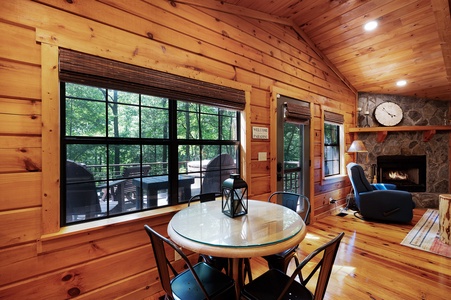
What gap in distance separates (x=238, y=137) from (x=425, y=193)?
451 centimetres

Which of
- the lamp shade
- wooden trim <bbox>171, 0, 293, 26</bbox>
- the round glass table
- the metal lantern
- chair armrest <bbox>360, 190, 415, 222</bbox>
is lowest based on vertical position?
chair armrest <bbox>360, 190, 415, 222</bbox>

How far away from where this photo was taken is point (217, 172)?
7.95 ft

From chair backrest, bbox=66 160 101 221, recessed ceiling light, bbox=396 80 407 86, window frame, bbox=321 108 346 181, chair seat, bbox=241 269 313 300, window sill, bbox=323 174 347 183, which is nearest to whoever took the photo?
chair seat, bbox=241 269 313 300

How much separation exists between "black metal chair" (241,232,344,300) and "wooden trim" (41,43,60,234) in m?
1.34

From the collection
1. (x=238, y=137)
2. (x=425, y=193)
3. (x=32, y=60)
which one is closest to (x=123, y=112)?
(x=32, y=60)

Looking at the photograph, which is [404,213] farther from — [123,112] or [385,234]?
[123,112]

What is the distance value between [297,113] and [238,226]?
89.2 inches

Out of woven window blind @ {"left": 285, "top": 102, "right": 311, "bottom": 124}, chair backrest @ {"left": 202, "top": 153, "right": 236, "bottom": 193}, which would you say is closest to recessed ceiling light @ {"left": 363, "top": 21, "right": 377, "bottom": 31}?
woven window blind @ {"left": 285, "top": 102, "right": 311, "bottom": 124}

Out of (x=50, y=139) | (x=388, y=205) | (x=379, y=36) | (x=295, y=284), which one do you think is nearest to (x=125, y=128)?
(x=50, y=139)

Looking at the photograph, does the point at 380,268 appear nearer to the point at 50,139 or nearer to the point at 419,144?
the point at 50,139

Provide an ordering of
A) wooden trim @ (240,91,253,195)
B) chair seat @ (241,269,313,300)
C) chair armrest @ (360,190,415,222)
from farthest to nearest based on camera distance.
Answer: chair armrest @ (360,190,415,222)
wooden trim @ (240,91,253,195)
chair seat @ (241,269,313,300)

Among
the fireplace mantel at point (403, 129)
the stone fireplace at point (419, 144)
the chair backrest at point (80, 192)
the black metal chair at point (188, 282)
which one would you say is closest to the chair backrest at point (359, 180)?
the fireplace mantel at point (403, 129)

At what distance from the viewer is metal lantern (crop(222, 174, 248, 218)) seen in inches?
56.9

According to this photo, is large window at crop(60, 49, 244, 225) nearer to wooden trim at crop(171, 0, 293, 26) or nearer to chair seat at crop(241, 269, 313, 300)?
wooden trim at crop(171, 0, 293, 26)
